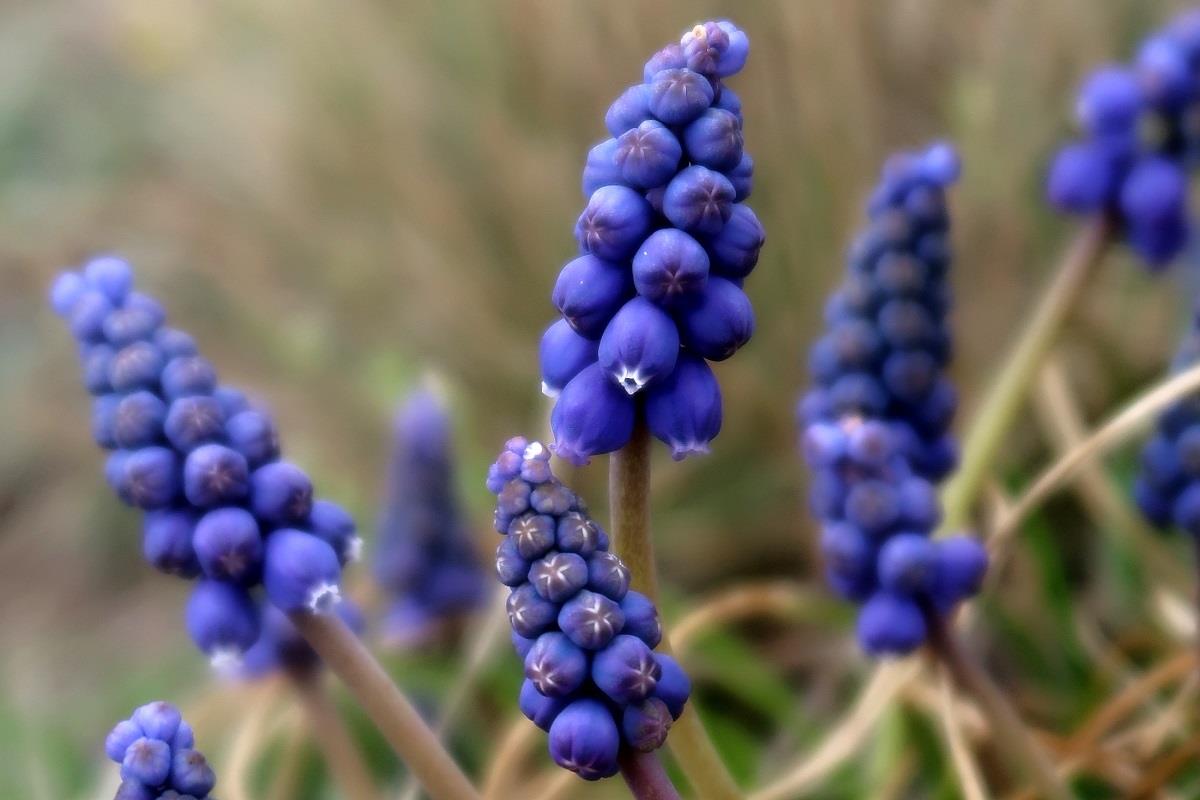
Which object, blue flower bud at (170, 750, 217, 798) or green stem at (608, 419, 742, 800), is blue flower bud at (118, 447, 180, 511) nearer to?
blue flower bud at (170, 750, 217, 798)

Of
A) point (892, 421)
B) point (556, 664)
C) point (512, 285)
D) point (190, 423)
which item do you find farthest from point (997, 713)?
point (512, 285)

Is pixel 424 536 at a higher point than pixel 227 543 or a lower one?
higher

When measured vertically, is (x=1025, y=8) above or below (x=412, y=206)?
below

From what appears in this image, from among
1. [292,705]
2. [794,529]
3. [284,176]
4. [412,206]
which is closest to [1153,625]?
[794,529]

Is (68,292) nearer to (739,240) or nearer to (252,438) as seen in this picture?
(252,438)

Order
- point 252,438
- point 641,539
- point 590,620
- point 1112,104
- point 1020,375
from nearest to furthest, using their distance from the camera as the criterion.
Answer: point 590,620
point 641,539
point 252,438
point 1112,104
point 1020,375

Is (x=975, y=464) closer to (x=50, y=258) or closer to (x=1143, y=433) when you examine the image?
(x=1143, y=433)
